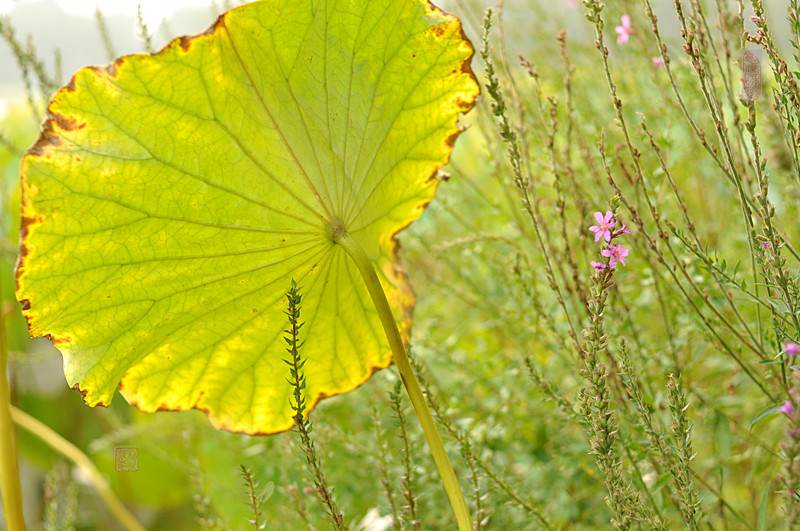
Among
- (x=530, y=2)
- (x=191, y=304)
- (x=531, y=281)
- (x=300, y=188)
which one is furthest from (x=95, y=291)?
(x=530, y=2)

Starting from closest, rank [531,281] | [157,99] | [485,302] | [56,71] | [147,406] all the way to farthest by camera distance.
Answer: [157,99]
[147,406]
[531,281]
[56,71]
[485,302]

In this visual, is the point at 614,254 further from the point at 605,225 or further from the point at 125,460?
the point at 125,460

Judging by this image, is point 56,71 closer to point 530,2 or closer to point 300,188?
point 300,188

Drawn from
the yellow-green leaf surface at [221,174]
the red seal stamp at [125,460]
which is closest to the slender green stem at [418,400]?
the yellow-green leaf surface at [221,174]

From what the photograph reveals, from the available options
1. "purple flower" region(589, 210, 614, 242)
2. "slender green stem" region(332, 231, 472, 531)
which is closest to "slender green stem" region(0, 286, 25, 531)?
"slender green stem" region(332, 231, 472, 531)

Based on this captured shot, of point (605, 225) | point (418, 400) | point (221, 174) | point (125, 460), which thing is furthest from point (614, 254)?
point (125, 460)
